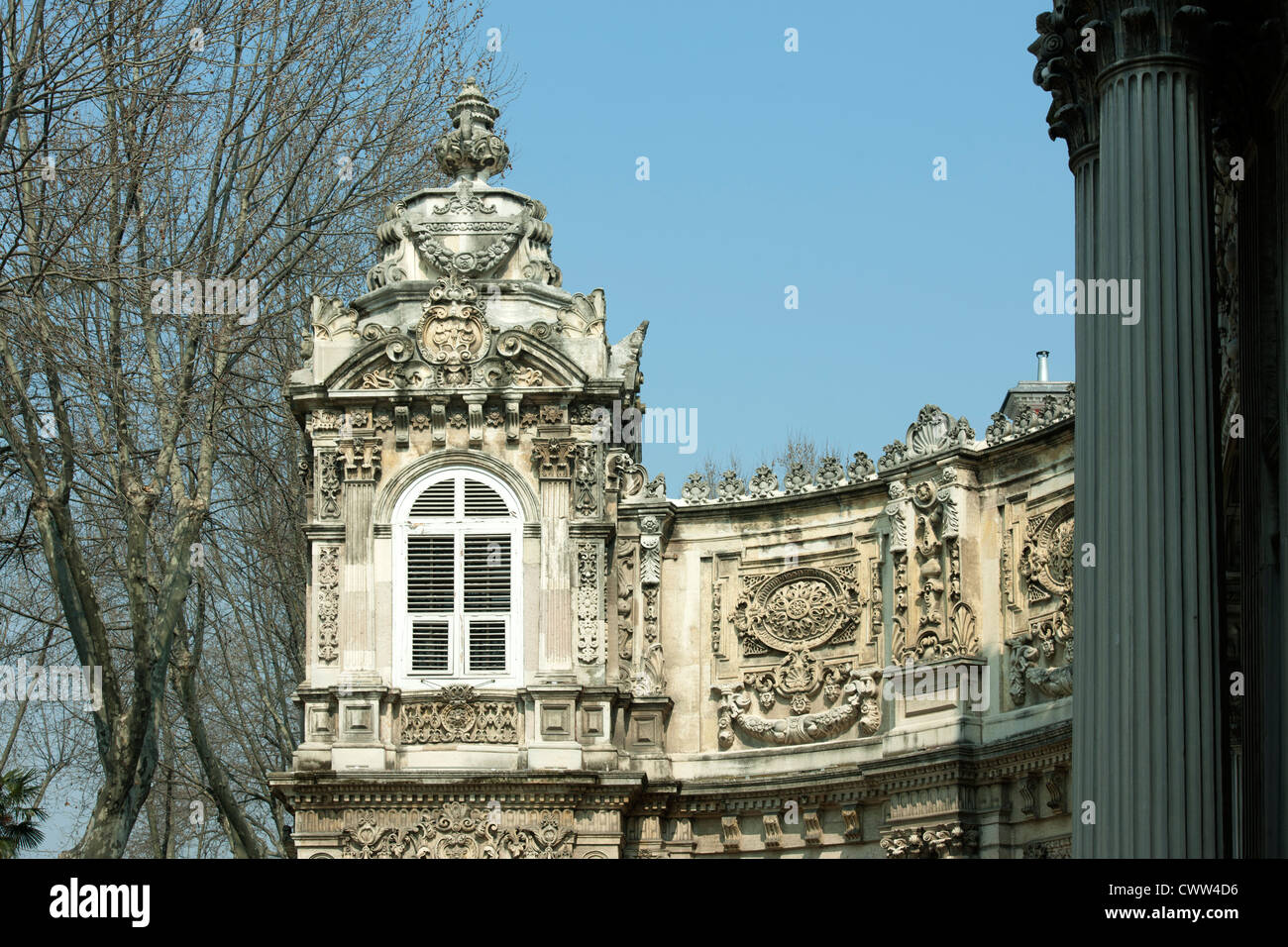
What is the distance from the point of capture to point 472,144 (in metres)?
29.5

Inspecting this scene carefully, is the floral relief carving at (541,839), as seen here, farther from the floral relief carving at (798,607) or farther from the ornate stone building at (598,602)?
the floral relief carving at (798,607)

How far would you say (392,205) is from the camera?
29.4m

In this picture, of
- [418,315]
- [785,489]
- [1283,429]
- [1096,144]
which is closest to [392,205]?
[418,315]

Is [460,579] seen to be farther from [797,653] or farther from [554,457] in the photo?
[797,653]

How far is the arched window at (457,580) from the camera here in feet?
91.6

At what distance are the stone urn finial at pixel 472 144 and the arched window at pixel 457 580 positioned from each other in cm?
403

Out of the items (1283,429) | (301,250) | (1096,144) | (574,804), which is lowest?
(574,804)

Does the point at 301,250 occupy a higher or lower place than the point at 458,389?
higher

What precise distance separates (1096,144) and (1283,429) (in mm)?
2676

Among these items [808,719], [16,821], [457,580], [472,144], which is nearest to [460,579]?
[457,580]

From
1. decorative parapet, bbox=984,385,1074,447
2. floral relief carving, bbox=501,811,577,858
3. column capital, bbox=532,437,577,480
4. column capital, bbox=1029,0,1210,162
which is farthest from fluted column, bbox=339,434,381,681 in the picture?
column capital, bbox=1029,0,1210,162

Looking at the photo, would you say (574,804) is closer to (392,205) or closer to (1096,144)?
(392,205)

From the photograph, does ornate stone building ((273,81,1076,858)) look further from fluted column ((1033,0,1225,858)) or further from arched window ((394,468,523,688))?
fluted column ((1033,0,1225,858))

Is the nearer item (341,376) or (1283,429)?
(1283,429)
